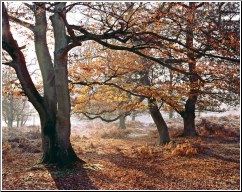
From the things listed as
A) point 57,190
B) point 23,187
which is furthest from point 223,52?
point 23,187

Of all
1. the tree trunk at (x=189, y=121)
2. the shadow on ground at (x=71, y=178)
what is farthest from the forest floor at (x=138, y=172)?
the tree trunk at (x=189, y=121)

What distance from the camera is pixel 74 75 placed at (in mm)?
13844

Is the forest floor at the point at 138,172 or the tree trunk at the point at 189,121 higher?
the tree trunk at the point at 189,121

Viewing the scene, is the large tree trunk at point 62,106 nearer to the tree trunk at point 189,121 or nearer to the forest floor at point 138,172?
the forest floor at point 138,172

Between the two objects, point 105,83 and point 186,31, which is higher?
point 186,31

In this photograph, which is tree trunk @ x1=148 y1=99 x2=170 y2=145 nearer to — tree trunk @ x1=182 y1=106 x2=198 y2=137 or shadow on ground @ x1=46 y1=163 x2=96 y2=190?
tree trunk @ x1=182 y1=106 x2=198 y2=137

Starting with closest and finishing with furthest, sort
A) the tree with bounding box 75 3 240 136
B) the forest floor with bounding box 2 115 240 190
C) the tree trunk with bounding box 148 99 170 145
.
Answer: the forest floor with bounding box 2 115 240 190 → the tree with bounding box 75 3 240 136 → the tree trunk with bounding box 148 99 170 145

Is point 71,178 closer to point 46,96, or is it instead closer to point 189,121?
point 46,96

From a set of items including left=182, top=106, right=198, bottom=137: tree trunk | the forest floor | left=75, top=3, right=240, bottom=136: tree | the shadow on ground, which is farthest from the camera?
left=182, top=106, right=198, bottom=137: tree trunk

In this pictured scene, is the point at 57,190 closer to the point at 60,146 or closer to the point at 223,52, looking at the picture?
the point at 60,146

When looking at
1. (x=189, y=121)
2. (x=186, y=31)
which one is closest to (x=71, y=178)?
(x=186, y=31)

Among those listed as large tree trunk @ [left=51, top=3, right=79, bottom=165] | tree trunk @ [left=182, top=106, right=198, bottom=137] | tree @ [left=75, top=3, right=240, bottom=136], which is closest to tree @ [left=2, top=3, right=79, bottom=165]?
large tree trunk @ [left=51, top=3, right=79, bottom=165]

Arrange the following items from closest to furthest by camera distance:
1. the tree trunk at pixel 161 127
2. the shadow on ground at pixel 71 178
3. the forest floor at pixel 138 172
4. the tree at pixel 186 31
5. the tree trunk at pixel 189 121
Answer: the shadow on ground at pixel 71 178, the forest floor at pixel 138 172, the tree at pixel 186 31, the tree trunk at pixel 161 127, the tree trunk at pixel 189 121

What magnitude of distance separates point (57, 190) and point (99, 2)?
17.9 feet
